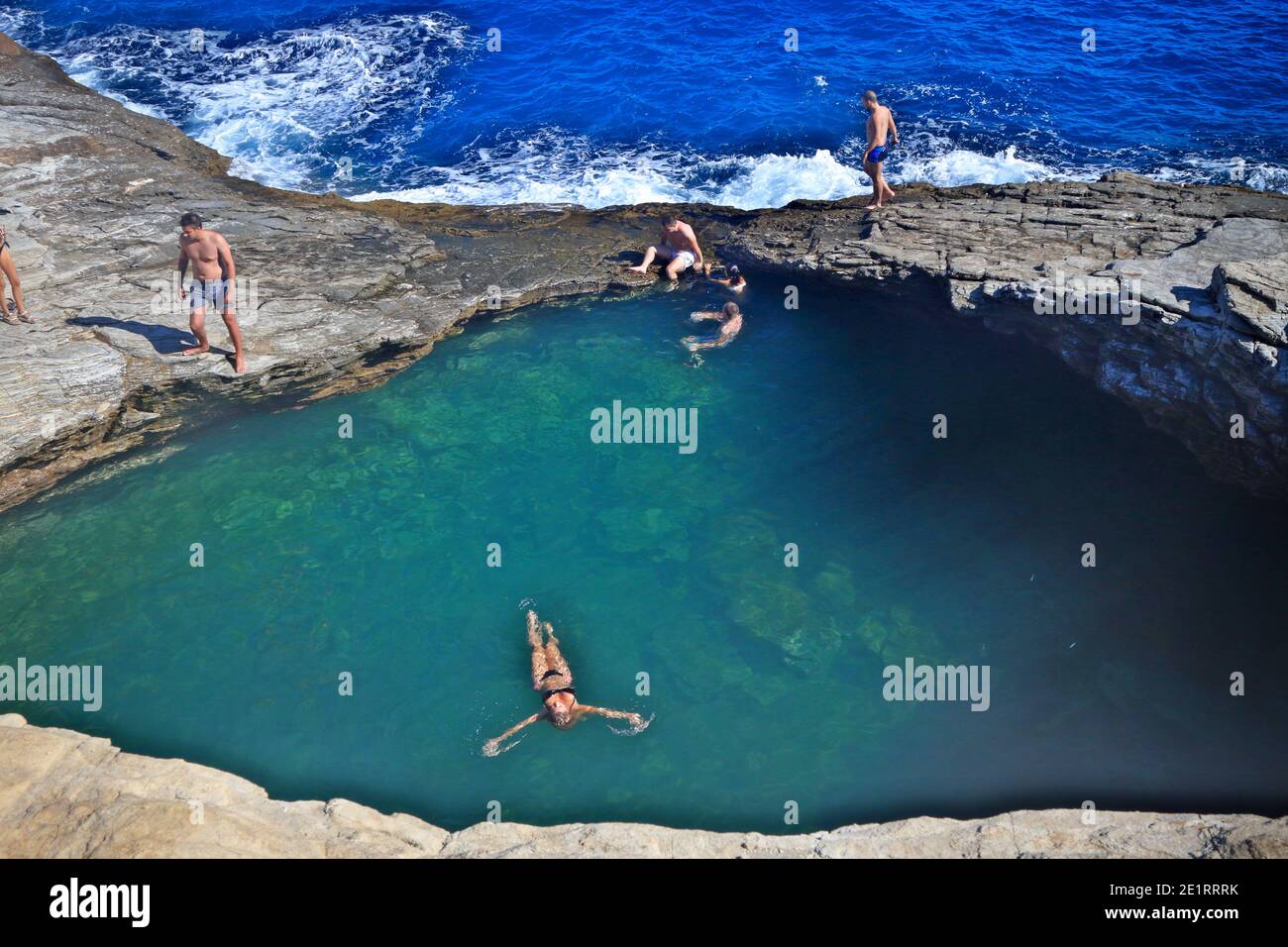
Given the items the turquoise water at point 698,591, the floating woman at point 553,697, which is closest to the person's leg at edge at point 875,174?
the turquoise water at point 698,591

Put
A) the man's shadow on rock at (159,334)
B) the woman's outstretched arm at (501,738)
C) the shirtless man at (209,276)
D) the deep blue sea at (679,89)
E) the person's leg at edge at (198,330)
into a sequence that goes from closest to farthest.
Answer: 1. the woman's outstretched arm at (501,738)
2. the shirtless man at (209,276)
3. the person's leg at edge at (198,330)
4. the man's shadow on rock at (159,334)
5. the deep blue sea at (679,89)

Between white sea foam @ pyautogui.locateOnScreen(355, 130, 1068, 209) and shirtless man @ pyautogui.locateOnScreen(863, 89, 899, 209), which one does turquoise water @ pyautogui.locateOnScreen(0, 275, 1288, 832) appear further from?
white sea foam @ pyautogui.locateOnScreen(355, 130, 1068, 209)

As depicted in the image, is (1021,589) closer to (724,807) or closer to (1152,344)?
(1152,344)

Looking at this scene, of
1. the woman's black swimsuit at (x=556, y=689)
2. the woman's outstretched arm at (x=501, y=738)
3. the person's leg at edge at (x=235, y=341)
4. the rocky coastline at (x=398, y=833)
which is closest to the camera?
the rocky coastline at (x=398, y=833)

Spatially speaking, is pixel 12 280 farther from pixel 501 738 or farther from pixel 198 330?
pixel 501 738

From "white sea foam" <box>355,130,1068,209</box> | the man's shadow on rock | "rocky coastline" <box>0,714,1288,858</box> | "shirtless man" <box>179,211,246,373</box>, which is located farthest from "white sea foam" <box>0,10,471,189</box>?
"rocky coastline" <box>0,714,1288,858</box>

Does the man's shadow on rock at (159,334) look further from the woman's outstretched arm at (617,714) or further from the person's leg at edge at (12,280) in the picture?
the woman's outstretched arm at (617,714)

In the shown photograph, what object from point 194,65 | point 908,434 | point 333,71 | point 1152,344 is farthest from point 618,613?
point 194,65
